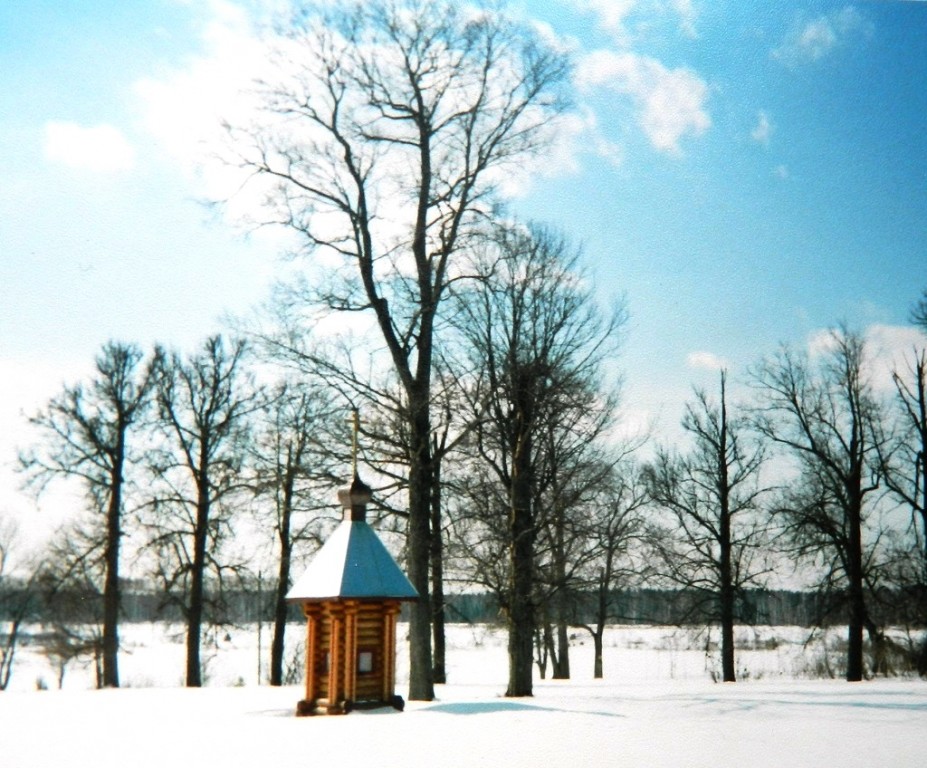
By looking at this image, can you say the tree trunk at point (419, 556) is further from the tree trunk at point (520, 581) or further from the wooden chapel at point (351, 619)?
the wooden chapel at point (351, 619)

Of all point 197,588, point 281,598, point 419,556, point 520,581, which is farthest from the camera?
point 281,598

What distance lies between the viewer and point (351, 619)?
13.3 m

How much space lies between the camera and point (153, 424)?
78.5 feet

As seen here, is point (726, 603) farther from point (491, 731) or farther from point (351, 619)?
point (491, 731)

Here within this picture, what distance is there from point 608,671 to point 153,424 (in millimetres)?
21941

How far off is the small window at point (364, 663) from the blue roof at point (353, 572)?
1030 millimetres

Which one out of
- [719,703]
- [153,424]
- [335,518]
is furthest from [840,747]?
[153,424]

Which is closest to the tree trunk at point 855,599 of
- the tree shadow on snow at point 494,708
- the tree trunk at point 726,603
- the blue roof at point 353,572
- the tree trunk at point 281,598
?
the tree trunk at point 726,603

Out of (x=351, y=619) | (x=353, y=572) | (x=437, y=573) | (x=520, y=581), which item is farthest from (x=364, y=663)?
(x=437, y=573)

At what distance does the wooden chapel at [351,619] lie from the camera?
13258 millimetres

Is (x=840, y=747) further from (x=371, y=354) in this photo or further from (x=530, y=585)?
(x=371, y=354)

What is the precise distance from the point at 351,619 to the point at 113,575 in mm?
12660

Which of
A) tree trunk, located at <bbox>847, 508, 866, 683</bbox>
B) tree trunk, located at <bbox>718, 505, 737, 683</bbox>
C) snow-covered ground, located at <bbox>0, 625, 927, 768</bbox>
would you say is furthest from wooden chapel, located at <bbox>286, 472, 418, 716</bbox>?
tree trunk, located at <bbox>847, 508, 866, 683</bbox>

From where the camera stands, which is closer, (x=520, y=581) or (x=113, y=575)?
(x=520, y=581)
